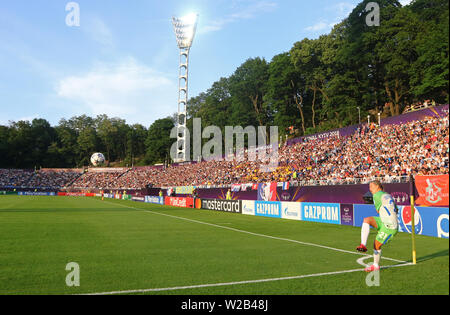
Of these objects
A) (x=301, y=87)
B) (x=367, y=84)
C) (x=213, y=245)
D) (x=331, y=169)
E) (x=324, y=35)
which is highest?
(x=324, y=35)

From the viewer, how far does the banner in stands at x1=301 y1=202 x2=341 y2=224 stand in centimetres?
1908

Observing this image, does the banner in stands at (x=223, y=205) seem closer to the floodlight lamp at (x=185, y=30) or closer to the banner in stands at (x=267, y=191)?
the banner in stands at (x=267, y=191)

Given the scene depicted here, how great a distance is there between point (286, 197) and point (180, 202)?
46.2 ft

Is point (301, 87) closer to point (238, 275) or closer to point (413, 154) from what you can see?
point (413, 154)

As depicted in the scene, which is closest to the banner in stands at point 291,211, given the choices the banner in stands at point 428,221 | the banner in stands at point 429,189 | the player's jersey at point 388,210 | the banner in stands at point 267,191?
the banner in stands at point 429,189

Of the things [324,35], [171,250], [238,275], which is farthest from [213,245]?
[324,35]

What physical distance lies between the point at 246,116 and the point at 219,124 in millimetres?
10244

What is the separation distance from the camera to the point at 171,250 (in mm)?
10172

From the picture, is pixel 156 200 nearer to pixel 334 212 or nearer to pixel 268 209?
pixel 268 209

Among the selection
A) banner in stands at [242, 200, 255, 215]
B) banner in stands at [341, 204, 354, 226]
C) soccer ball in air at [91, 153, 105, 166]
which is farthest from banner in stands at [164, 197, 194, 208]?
soccer ball in air at [91, 153, 105, 166]

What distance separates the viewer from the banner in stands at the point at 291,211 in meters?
22.0

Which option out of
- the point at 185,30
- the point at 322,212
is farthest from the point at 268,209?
the point at 185,30

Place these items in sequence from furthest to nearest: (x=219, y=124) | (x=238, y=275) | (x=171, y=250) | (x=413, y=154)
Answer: (x=219, y=124)
(x=413, y=154)
(x=171, y=250)
(x=238, y=275)

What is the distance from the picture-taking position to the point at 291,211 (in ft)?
74.1
